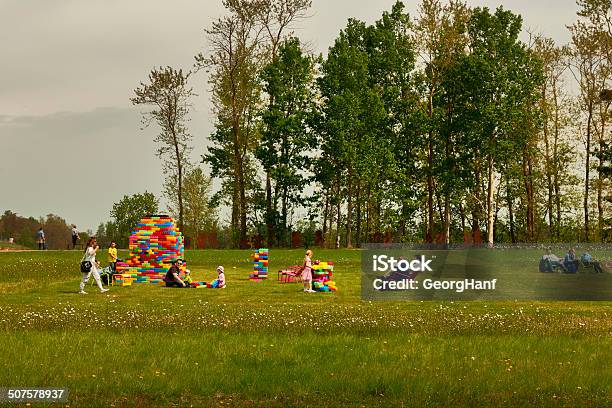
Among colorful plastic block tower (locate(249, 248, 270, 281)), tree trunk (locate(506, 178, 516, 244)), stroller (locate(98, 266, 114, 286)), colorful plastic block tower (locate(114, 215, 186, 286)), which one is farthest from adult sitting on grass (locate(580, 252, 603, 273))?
tree trunk (locate(506, 178, 516, 244))

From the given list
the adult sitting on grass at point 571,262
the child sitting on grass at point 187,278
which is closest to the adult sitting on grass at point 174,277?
the child sitting on grass at point 187,278

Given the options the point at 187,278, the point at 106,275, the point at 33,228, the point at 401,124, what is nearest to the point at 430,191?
the point at 401,124

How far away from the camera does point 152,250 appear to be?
38281mm

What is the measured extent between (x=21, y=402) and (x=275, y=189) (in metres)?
60.8

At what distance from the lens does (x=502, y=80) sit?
6600 cm

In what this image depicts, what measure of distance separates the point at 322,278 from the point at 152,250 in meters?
10.3

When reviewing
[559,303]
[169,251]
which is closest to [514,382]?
[559,303]

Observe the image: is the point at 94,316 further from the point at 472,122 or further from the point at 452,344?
the point at 472,122

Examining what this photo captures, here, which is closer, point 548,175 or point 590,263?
point 590,263

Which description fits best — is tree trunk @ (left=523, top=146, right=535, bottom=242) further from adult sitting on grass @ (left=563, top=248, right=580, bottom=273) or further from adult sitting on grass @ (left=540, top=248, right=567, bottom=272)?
adult sitting on grass @ (left=563, top=248, right=580, bottom=273)

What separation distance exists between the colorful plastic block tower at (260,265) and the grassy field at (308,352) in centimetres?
987

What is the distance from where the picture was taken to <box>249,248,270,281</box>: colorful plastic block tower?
120 ft

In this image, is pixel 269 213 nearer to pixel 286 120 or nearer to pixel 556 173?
pixel 286 120

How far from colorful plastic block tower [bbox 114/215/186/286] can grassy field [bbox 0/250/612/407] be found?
10.7 m
